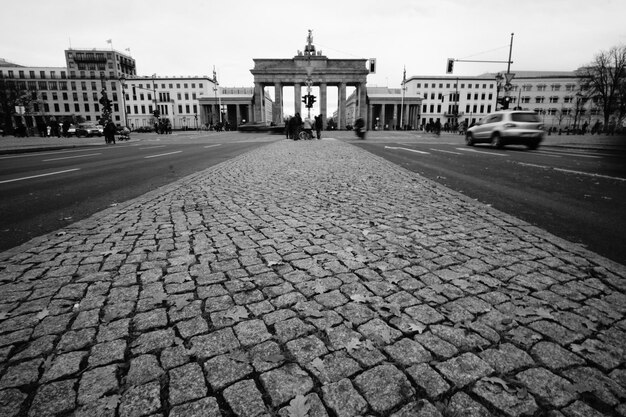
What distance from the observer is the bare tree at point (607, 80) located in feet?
173

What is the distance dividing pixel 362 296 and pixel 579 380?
129 cm

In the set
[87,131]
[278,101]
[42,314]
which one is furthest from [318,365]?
[278,101]

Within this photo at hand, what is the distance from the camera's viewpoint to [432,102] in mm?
124062

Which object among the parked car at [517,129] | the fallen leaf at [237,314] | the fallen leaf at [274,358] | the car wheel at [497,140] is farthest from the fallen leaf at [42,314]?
the car wheel at [497,140]

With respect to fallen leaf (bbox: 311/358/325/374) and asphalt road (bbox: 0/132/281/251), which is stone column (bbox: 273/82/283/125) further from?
fallen leaf (bbox: 311/358/325/374)

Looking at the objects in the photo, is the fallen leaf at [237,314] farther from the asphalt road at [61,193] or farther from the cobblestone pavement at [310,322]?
the asphalt road at [61,193]

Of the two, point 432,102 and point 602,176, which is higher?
point 432,102

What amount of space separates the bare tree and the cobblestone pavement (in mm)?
66305

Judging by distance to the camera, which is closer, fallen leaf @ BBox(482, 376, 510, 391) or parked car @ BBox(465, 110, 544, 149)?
fallen leaf @ BBox(482, 376, 510, 391)

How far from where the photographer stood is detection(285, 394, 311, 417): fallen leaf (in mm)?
1542

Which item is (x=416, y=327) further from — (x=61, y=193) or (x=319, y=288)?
(x=61, y=193)

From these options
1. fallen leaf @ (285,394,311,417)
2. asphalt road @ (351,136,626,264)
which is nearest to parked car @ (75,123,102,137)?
asphalt road @ (351,136,626,264)

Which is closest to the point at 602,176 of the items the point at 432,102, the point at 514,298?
the point at 514,298

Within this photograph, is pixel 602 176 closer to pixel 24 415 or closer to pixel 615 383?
pixel 615 383
